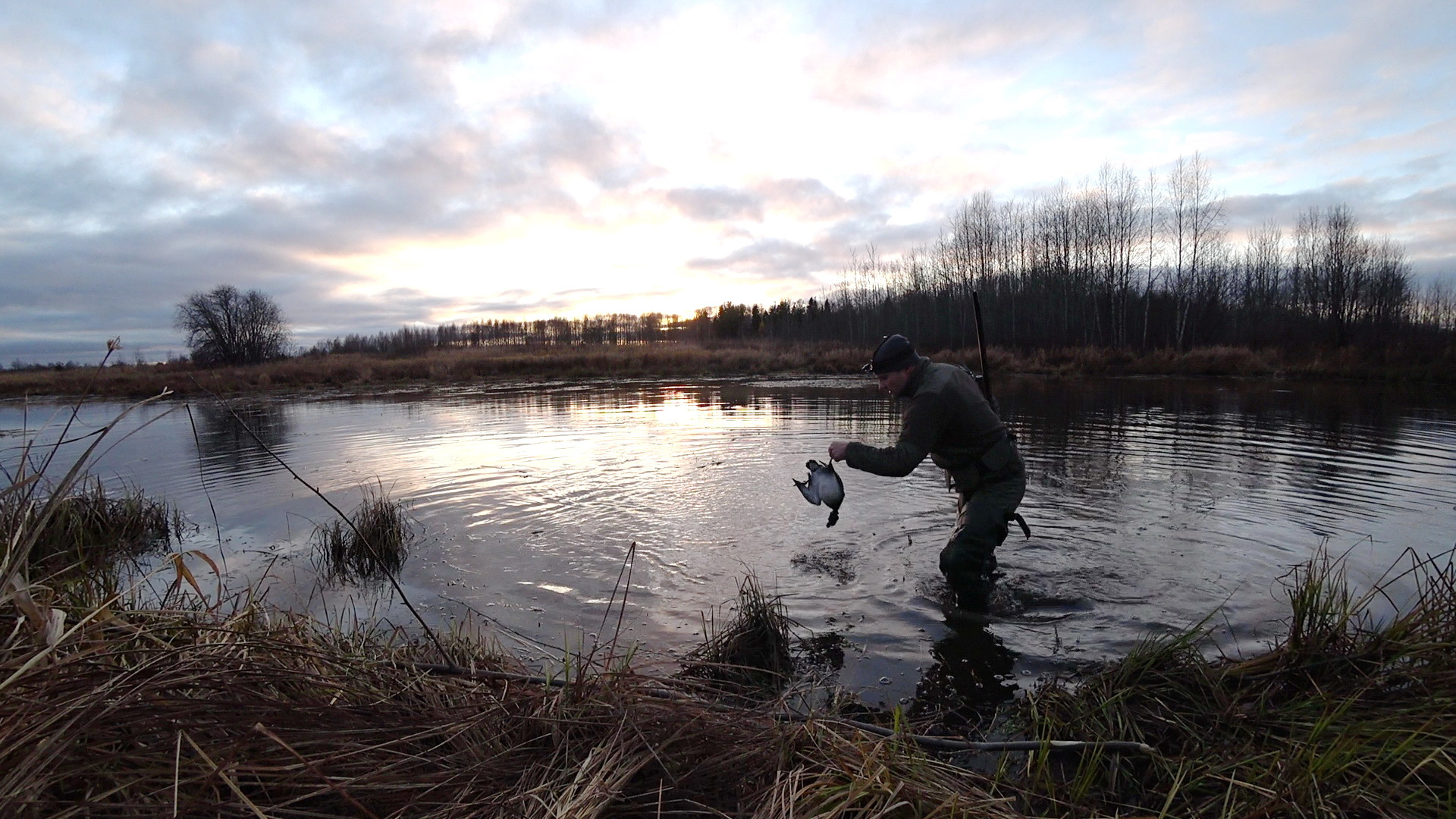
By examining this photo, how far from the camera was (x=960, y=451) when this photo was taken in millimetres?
6008

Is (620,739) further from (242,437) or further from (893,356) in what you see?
(242,437)

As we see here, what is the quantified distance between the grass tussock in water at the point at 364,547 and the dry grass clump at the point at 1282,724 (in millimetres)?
6582

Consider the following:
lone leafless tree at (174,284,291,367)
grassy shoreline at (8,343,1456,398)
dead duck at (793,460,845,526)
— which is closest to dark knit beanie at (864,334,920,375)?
dead duck at (793,460,845,526)

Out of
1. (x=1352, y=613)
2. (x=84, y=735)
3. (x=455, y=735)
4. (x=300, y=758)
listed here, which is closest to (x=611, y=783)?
(x=455, y=735)

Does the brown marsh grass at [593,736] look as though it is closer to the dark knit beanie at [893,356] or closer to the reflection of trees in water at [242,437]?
the dark knit beanie at [893,356]

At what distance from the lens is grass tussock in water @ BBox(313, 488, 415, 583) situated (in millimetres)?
7438

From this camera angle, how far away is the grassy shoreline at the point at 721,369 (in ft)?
100

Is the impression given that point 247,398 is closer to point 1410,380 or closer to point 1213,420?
point 1213,420

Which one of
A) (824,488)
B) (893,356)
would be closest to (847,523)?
(824,488)

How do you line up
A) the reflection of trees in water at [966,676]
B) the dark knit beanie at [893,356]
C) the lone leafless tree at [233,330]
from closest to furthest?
the reflection of trees in water at [966,676], the dark knit beanie at [893,356], the lone leafless tree at [233,330]

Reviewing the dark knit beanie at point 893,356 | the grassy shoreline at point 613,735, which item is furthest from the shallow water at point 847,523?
the dark knit beanie at point 893,356

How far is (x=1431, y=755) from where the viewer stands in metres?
2.72

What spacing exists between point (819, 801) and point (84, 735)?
233cm

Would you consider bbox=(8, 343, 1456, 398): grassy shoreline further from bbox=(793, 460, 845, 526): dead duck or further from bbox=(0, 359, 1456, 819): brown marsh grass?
bbox=(0, 359, 1456, 819): brown marsh grass
